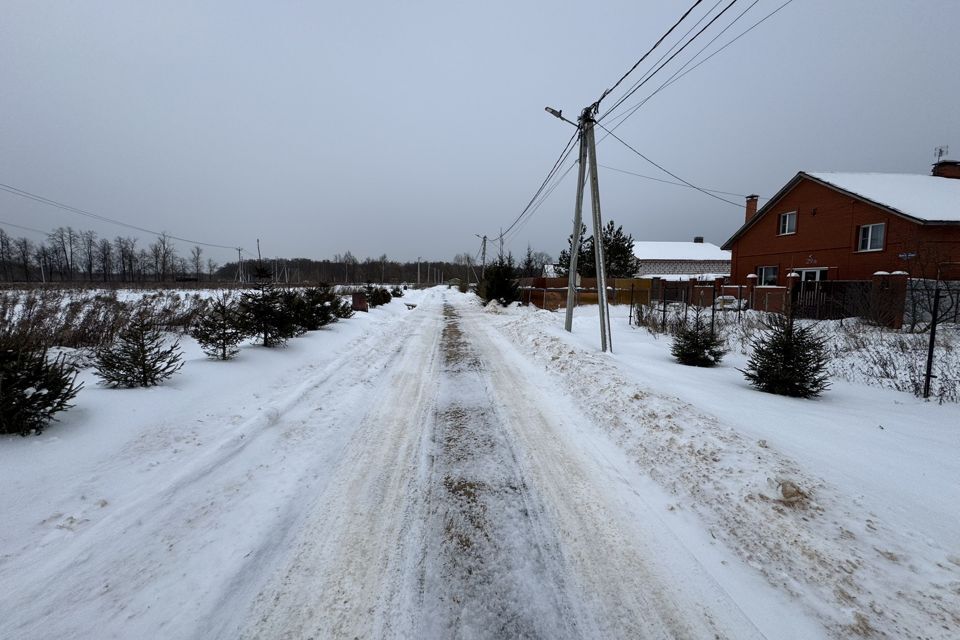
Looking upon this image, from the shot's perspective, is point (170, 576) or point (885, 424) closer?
point (170, 576)

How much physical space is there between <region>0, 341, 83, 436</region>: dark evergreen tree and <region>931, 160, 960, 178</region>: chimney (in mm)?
36616

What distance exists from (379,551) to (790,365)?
688cm

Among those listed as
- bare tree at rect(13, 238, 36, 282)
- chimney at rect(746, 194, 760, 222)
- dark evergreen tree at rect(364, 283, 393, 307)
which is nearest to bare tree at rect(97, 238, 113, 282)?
bare tree at rect(13, 238, 36, 282)

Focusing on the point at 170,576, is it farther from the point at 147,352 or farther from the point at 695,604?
the point at 147,352

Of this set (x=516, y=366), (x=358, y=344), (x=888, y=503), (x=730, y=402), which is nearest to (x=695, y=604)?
(x=888, y=503)

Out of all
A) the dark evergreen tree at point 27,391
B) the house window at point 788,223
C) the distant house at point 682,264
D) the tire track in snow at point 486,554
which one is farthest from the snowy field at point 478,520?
the distant house at point 682,264

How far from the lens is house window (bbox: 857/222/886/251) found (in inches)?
708

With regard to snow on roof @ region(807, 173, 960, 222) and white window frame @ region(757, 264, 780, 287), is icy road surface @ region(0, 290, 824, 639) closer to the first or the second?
snow on roof @ region(807, 173, 960, 222)

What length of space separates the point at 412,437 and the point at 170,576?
2571 millimetres

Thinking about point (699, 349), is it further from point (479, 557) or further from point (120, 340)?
point (120, 340)

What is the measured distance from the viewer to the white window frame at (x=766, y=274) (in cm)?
2372

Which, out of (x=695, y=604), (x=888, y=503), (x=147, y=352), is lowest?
(x=695, y=604)

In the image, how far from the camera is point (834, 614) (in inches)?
88.0

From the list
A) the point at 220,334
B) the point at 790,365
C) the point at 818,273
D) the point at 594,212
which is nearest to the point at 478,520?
the point at 790,365
